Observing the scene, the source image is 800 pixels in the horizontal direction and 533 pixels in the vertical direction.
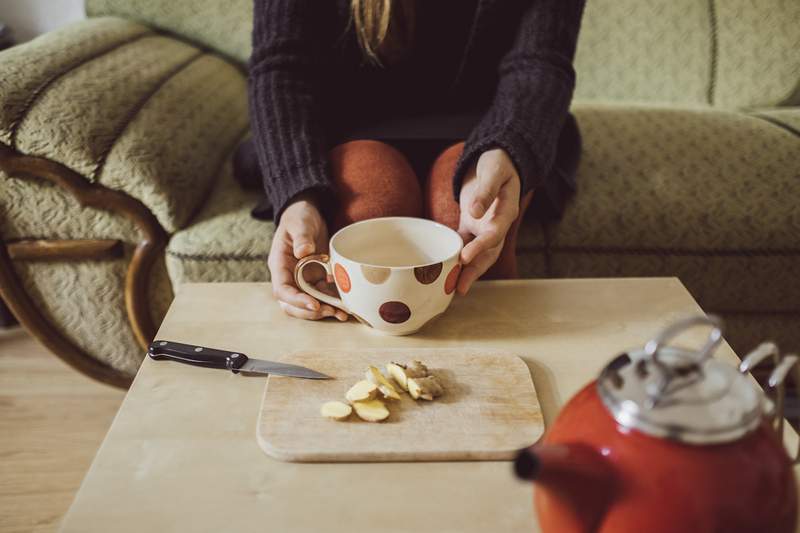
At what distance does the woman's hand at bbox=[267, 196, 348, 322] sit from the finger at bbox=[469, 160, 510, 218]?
171 mm

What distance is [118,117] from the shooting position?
964 mm

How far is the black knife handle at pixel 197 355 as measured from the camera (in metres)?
0.54

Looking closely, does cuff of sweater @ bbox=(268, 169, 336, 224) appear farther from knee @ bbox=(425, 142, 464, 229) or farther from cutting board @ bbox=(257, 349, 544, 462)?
cutting board @ bbox=(257, 349, 544, 462)

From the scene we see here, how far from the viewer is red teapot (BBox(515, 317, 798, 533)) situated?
289 mm

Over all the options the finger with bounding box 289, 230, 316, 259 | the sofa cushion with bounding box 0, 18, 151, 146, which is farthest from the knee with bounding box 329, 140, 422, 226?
the sofa cushion with bounding box 0, 18, 151, 146

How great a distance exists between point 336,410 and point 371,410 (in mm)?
27

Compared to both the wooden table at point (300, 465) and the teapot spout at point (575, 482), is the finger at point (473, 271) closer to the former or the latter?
the wooden table at point (300, 465)

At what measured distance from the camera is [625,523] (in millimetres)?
298

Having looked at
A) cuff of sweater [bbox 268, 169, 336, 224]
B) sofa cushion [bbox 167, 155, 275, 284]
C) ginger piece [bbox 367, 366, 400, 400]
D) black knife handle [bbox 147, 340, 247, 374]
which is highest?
cuff of sweater [bbox 268, 169, 336, 224]

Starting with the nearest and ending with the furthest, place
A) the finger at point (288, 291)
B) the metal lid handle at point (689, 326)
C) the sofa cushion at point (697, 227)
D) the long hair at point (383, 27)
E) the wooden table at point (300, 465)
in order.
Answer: the metal lid handle at point (689, 326) < the wooden table at point (300, 465) < the finger at point (288, 291) < the long hair at point (383, 27) < the sofa cushion at point (697, 227)

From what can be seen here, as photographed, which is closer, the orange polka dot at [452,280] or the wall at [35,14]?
the orange polka dot at [452,280]

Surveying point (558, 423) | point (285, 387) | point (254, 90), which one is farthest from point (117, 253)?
point (558, 423)

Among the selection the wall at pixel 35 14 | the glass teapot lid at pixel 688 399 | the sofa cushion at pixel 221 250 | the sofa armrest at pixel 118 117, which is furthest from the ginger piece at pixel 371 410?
the wall at pixel 35 14

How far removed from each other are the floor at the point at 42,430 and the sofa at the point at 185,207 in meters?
0.10
